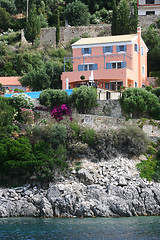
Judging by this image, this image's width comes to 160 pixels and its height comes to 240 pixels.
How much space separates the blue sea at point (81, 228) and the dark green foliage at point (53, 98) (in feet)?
49.2

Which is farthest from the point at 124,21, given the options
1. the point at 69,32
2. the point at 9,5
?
the point at 9,5

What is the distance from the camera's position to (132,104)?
4812 cm

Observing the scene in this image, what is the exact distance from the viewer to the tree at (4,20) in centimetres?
8462

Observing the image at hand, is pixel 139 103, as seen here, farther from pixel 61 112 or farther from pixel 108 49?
pixel 108 49

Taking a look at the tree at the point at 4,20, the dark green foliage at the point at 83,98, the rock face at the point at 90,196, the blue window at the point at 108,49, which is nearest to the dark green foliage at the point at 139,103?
the dark green foliage at the point at 83,98

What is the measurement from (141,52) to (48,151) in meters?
23.2

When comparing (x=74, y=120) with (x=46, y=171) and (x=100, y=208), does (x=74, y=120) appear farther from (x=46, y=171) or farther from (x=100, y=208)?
(x=100, y=208)

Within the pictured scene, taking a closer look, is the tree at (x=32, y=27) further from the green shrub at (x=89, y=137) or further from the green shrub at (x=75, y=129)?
the green shrub at (x=89, y=137)

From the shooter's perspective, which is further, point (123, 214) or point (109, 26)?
point (109, 26)

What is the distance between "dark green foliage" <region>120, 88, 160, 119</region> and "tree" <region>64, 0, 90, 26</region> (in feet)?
115

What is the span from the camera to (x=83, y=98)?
48.7 metres

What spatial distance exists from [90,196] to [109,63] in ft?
75.2

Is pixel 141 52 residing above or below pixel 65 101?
above

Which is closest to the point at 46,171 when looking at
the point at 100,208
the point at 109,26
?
the point at 100,208
